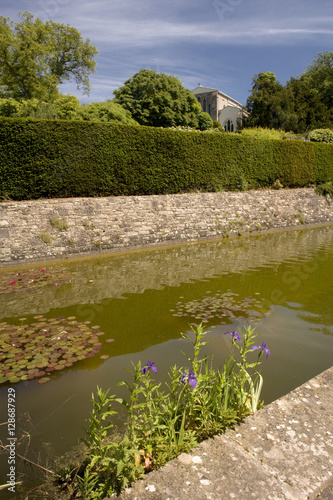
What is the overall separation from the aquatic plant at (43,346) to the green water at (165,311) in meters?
0.13

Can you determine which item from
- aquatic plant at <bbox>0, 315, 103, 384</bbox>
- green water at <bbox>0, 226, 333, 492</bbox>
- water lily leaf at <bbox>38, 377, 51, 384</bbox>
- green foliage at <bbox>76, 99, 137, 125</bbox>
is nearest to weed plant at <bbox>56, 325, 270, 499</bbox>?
green water at <bbox>0, 226, 333, 492</bbox>

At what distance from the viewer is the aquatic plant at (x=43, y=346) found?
12.2 feet

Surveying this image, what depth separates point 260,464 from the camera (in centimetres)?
197

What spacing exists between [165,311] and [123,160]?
7548 mm

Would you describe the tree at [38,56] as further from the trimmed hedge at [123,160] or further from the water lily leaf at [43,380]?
the water lily leaf at [43,380]

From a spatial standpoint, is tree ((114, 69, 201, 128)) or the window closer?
tree ((114, 69, 201, 128))

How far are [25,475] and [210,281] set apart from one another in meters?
5.17

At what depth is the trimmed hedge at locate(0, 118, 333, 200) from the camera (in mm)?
9695

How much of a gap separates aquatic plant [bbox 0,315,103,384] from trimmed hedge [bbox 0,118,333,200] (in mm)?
6006

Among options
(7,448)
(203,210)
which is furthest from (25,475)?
(203,210)

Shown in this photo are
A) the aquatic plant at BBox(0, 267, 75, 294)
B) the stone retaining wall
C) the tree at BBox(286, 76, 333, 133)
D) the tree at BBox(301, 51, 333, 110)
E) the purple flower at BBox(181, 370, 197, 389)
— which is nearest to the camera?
the purple flower at BBox(181, 370, 197, 389)

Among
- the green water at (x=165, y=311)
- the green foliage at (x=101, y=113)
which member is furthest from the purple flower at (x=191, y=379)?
the green foliage at (x=101, y=113)

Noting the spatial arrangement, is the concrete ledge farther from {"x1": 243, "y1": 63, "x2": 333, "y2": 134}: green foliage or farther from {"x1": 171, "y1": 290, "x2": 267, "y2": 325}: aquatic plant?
{"x1": 243, "y1": 63, "x2": 333, "y2": 134}: green foliage

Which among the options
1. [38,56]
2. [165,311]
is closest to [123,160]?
[165,311]
